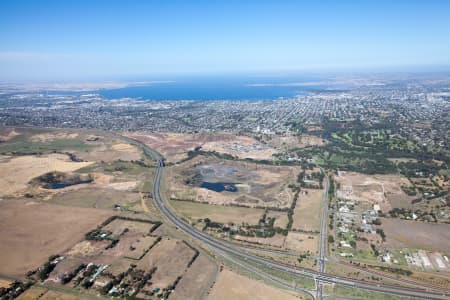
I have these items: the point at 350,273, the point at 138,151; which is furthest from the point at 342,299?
the point at 138,151

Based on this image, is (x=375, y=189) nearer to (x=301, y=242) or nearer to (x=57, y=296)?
(x=301, y=242)

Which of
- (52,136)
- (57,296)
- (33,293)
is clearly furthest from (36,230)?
(52,136)

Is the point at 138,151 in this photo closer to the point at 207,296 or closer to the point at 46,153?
the point at 46,153

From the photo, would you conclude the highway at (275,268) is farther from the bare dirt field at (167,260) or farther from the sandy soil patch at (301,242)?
the bare dirt field at (167,260)

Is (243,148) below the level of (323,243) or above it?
above

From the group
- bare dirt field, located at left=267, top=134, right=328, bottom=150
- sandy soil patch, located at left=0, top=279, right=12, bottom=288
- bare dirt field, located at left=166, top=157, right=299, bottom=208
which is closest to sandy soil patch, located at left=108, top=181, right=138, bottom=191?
bare dirt field, located at left=166, top=157, right=299, bottom=208

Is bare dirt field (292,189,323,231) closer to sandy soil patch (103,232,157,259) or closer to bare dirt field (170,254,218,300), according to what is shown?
bare dirt field (170,254,218,300)
